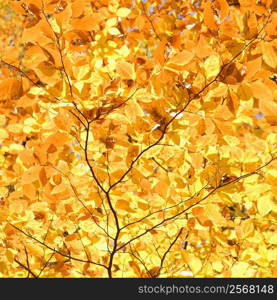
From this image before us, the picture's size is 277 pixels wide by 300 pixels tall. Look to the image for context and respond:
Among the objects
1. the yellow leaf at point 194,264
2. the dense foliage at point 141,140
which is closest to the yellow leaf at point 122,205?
the dense foliage at point 141,140

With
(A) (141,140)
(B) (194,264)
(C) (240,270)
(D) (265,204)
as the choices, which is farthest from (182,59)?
(C) (240,270)

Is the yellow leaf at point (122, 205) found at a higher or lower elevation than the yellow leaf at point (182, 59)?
lower

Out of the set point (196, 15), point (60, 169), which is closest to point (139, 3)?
point (196, 15)

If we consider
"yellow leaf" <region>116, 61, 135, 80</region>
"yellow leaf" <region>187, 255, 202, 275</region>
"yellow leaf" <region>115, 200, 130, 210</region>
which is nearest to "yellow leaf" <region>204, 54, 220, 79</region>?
"yellow leaf" <region>116, 61, 135, 80</region>

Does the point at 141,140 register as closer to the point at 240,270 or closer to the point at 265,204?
the point at 265,204

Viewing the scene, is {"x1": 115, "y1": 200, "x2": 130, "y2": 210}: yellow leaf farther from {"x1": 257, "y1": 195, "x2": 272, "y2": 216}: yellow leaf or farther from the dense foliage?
{"x1": 257, "y1": 195, "x2": 272, "y2": 216}: yellow leaf

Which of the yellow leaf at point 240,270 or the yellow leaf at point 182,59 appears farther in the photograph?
the yellow leaf at point 240,270

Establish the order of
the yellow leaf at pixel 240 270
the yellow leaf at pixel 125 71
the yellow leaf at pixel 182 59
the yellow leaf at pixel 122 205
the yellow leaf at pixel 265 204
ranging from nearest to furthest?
the yellow leaf at pixel 182 59
the yellow leaf at pixel 125 71
the yellow leaf at pixel 265 204
the yellow leaf at pixel 122 205
the yellow leaf at pixel 240 270

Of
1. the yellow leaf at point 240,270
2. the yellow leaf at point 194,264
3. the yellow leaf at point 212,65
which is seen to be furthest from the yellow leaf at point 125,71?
the yellow leaf at point 240,270

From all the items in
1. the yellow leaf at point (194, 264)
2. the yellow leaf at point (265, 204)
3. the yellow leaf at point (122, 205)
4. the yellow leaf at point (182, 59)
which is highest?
the yellow leaf at point (182, 59)

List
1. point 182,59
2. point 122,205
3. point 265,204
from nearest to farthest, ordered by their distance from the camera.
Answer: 1. point 182,59
2. point 265,204
3. point 122,205

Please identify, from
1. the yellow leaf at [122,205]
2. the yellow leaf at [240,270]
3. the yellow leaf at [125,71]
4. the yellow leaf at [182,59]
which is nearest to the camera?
the yellow leaf at [182,59]

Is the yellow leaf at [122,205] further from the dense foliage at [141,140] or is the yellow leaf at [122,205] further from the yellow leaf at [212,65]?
the yellow leaf at [212,65]

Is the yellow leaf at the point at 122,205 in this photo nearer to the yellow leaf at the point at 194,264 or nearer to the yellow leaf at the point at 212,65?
the yellow leaf at the point at 194,264
